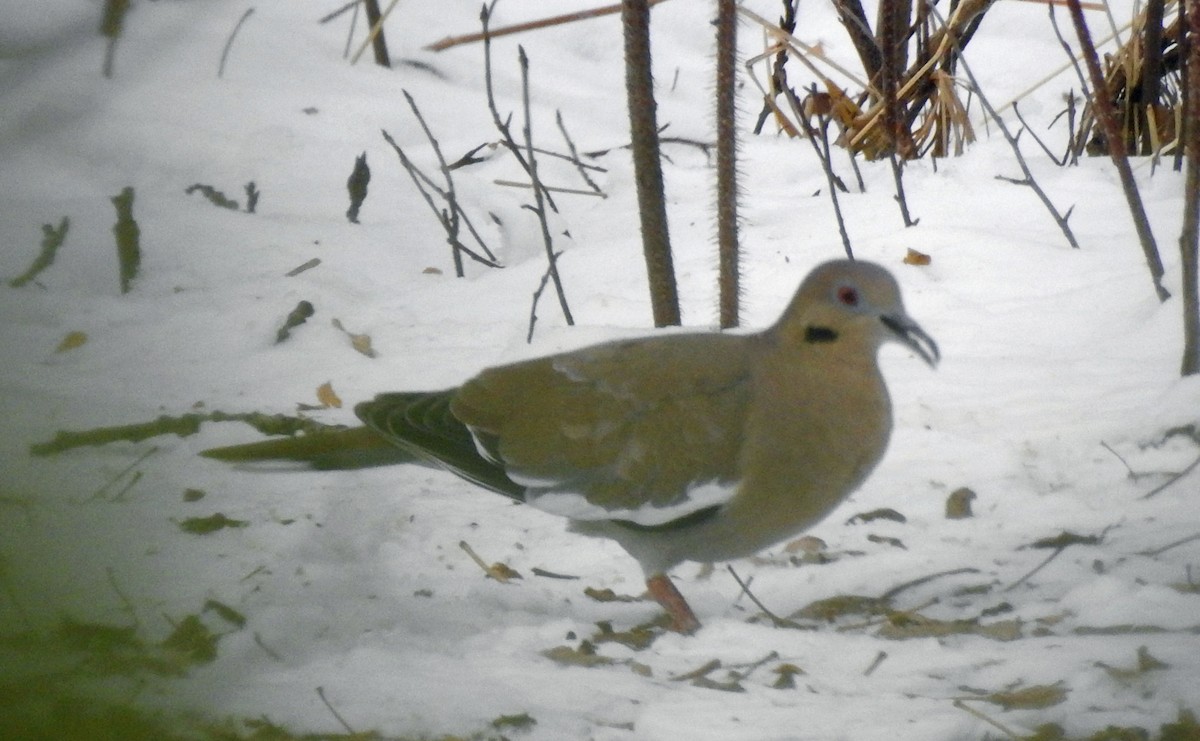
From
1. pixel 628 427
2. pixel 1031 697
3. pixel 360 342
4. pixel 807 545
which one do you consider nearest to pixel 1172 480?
pixel 807 545

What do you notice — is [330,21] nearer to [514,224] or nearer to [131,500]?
[514,224]

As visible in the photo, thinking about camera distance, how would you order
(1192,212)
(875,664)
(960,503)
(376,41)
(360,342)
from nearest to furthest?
1. (875,664)
2. (960,503)
3. (1192,212)
4. (360,342)
5. (376,41)

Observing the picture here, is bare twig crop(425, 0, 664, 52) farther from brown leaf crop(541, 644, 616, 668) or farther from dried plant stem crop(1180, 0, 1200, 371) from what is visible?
brown leaf crop(541, 644, 616, 668)

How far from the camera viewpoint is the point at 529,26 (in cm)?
377

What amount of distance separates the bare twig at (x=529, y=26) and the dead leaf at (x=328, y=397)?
92cm

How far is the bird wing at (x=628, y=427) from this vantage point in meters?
1.96

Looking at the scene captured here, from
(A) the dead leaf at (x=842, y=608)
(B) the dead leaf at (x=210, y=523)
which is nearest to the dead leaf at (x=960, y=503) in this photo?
(A) the dead leaf at (x=842, y=608)

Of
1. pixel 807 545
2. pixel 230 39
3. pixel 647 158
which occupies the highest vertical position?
pixel 647 158

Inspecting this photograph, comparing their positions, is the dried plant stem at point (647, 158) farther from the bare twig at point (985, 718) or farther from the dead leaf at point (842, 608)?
the bare twig at point (985, 718)

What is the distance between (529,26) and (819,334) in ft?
7.02

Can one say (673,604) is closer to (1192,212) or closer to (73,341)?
(73,341)

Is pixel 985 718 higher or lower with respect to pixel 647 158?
lower

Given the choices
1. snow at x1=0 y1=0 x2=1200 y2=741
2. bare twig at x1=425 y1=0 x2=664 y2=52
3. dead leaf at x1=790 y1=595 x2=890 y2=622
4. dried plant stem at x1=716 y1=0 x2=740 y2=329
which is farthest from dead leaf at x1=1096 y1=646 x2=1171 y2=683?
bare twig at x1=425 y1=0 x2=664 y2=52

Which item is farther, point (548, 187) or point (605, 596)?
point (548, 187)
